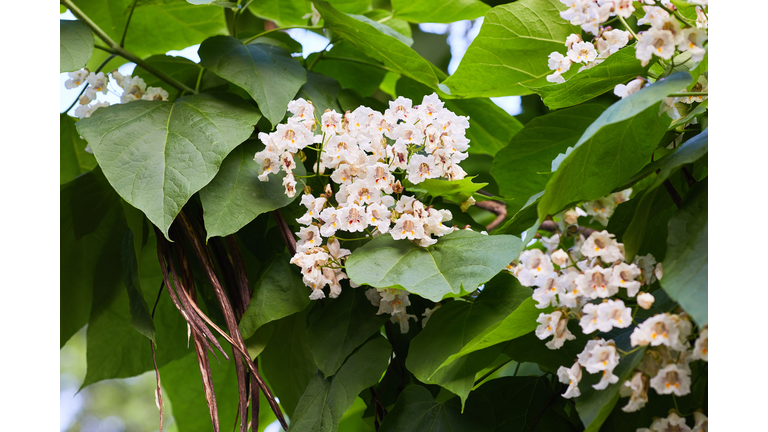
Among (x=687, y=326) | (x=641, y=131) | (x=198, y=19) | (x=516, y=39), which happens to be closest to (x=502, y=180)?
A: (x=516, y=39)

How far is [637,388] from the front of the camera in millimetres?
350

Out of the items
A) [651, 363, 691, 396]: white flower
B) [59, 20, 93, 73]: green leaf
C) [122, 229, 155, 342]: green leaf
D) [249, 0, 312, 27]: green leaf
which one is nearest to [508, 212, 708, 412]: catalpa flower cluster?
[651, 363, 691, 396]: white flower

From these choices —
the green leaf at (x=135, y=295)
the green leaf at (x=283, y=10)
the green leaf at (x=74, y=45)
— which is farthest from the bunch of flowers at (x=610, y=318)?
the green leaf at (x=283, y=10)

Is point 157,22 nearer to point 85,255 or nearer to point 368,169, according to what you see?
point 85,255

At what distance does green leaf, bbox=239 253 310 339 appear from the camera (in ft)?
1.75

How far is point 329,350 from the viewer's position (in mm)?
525

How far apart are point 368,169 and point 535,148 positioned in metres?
0.29

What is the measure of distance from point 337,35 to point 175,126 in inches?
11.1

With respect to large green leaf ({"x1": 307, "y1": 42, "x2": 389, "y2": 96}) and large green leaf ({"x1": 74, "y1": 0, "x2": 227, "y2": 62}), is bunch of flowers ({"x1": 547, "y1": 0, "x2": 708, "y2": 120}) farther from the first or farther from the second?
large green leaf ({"x1": 74, "y1": 0, "x2": 227, "y2": 62})

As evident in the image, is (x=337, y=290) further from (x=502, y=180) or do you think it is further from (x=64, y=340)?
(x=64, y=340)

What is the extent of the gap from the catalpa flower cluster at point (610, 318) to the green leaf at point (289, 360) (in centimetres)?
40

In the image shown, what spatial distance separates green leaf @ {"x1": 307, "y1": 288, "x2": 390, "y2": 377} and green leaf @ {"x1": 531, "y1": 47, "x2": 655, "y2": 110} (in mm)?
269

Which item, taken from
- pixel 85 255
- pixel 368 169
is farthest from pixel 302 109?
pixel 85 255

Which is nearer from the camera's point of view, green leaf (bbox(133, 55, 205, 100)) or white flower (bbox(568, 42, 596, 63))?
white flower (bbox(568, 42, 596, 63))
